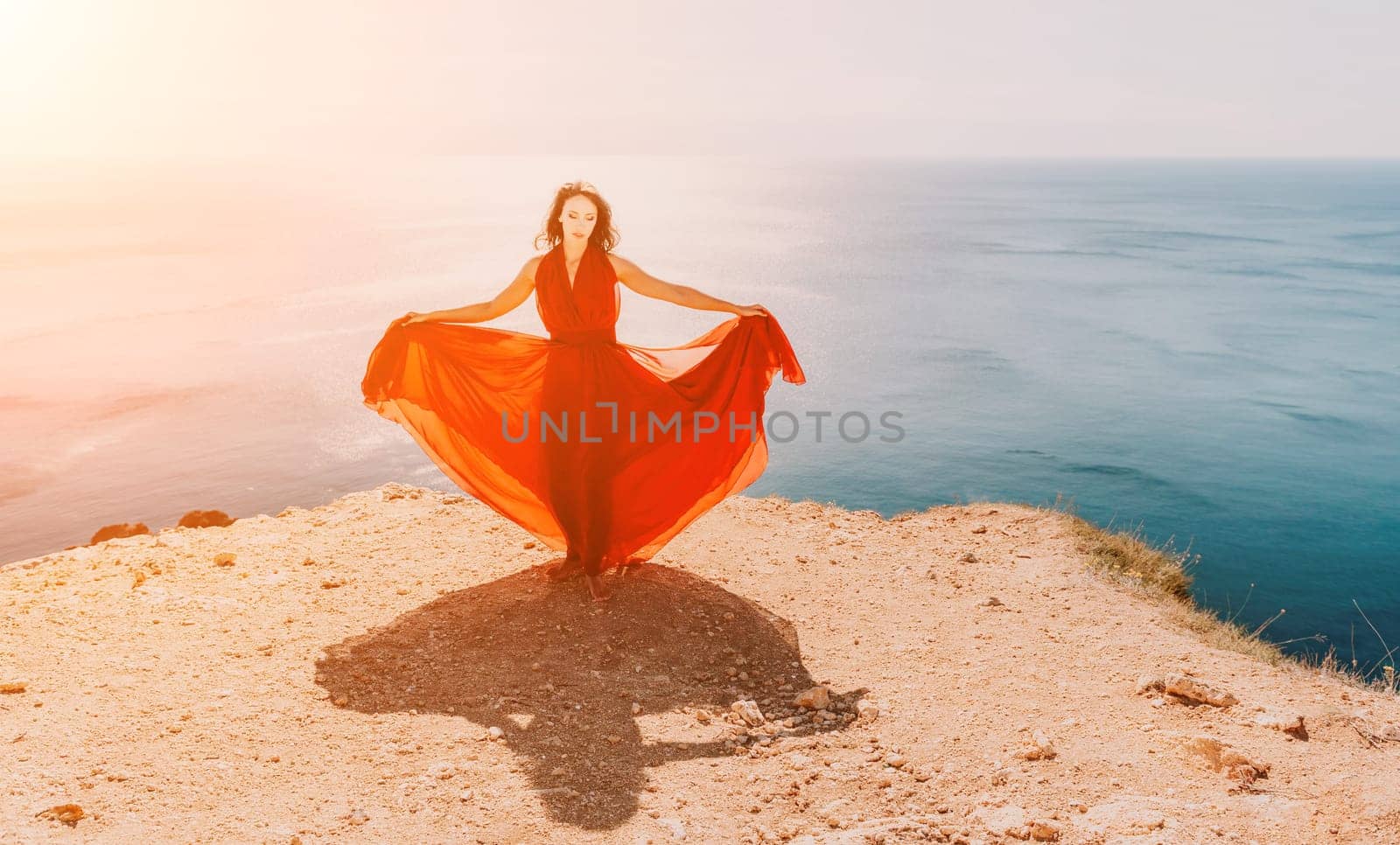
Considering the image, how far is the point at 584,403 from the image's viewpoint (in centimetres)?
610

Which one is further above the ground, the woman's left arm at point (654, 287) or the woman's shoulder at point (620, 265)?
the woman's shoulder at point (620, 265)

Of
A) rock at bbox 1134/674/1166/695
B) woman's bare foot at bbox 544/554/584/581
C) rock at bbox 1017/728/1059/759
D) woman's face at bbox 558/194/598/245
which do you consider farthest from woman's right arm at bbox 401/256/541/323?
rock at bbox 1134/674/1166/695

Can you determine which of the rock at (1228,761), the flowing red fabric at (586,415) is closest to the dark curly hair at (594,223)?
the flowing red fabric at (586,415)

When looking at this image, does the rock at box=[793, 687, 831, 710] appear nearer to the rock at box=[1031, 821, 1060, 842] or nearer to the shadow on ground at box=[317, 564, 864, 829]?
the shadow on ground at box=[317, 564, 864, 829]

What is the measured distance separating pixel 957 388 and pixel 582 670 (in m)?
26.7

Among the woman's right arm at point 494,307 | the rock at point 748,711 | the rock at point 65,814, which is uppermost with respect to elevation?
the woman's right arm at point 494,307

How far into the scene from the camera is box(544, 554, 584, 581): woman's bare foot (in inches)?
256

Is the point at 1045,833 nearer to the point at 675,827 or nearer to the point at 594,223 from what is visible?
the point at 675,827

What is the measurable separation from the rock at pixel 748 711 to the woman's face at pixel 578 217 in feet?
9.88

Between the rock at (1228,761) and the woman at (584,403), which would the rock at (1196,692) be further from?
the woman at (584,403)

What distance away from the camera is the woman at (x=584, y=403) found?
609 centimetres

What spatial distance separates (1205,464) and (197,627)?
23.4 meters

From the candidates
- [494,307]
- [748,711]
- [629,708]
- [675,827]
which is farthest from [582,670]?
[494,307]

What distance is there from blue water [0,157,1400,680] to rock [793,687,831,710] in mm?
8705
